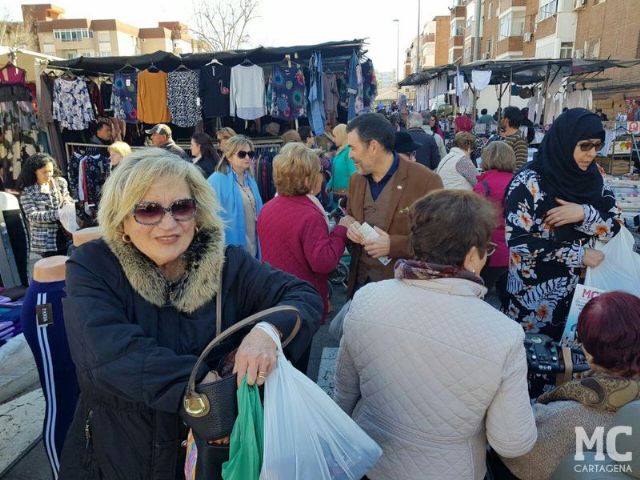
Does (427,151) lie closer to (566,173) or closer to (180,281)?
(566,173)

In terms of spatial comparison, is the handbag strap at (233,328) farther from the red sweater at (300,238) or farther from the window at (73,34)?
the window at (73,34)

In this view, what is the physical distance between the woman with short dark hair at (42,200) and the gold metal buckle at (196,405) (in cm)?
490

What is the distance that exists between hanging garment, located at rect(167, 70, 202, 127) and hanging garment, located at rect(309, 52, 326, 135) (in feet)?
6.62

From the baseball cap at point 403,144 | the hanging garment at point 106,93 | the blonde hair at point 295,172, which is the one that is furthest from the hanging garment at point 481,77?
the blonde hair at point 295,172

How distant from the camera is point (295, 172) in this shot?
2996 millimetres

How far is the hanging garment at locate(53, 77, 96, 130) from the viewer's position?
8297mm

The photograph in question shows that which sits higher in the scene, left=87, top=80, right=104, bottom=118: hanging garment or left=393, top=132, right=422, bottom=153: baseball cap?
left=87, top=80, right=104, bottom=118: hanging garment

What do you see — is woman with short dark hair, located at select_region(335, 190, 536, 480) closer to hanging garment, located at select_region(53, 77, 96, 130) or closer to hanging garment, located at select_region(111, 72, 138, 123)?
hanging garment, located at select_region(111, 72, 138, 123)

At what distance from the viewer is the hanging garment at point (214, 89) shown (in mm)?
7957

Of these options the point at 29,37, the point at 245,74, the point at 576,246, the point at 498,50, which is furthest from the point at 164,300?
the point at 29,37

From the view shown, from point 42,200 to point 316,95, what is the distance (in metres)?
4.57

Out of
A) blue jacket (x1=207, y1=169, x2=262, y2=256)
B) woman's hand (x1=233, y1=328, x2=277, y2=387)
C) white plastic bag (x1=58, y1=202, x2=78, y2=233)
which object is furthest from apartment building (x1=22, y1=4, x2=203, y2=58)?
woman's hand (x1=233, y1=328, x2=277, y2=387)

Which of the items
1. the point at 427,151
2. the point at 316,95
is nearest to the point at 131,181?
the point at 427,151

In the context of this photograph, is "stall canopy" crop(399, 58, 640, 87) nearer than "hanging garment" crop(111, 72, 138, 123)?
No
